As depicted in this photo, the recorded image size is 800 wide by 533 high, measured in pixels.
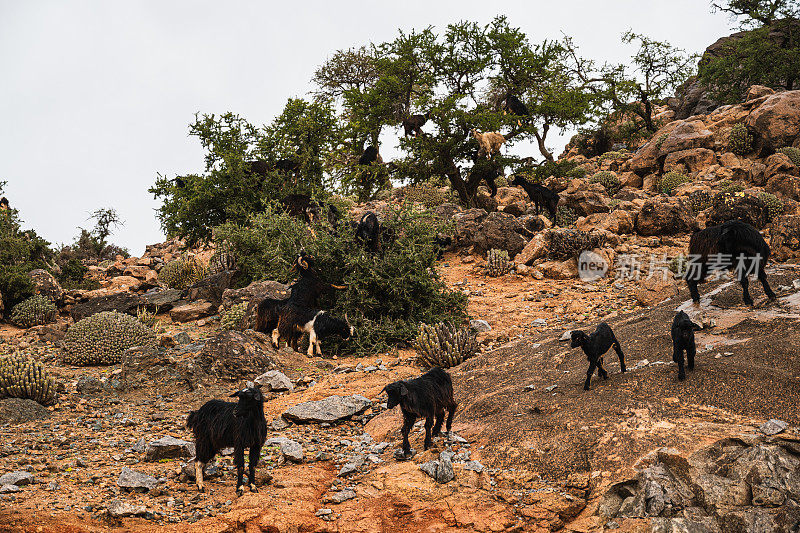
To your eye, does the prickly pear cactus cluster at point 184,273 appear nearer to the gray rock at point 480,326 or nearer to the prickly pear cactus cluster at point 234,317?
the prickly pear cactus cluster at point 234,317

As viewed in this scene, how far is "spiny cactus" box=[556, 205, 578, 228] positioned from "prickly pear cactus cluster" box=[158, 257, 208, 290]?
12.5 m

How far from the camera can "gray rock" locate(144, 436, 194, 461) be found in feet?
18.0

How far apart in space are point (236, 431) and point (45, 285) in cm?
1520

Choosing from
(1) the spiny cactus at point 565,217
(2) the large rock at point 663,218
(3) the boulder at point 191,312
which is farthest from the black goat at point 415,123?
(3) the boulder at point 191,312

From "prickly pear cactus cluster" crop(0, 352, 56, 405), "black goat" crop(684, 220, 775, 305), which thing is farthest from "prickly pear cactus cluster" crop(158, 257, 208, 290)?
"black goat" crop(684, 220, 775, 305)

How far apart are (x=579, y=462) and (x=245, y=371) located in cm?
618

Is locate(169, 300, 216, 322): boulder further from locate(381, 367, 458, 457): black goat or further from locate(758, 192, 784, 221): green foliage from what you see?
locate(758, 192, 784, 221): green foliage

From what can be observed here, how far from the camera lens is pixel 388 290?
36.5 feet

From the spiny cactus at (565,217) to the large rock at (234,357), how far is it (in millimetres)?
12544

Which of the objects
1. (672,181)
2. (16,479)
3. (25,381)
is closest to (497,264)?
(672,181)

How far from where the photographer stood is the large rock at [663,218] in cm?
1608

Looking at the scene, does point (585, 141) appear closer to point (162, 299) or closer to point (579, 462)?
point (162, 299)

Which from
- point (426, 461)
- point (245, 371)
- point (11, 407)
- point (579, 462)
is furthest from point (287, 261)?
point (579, 462)

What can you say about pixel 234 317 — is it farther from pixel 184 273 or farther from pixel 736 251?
pixel 736 251
